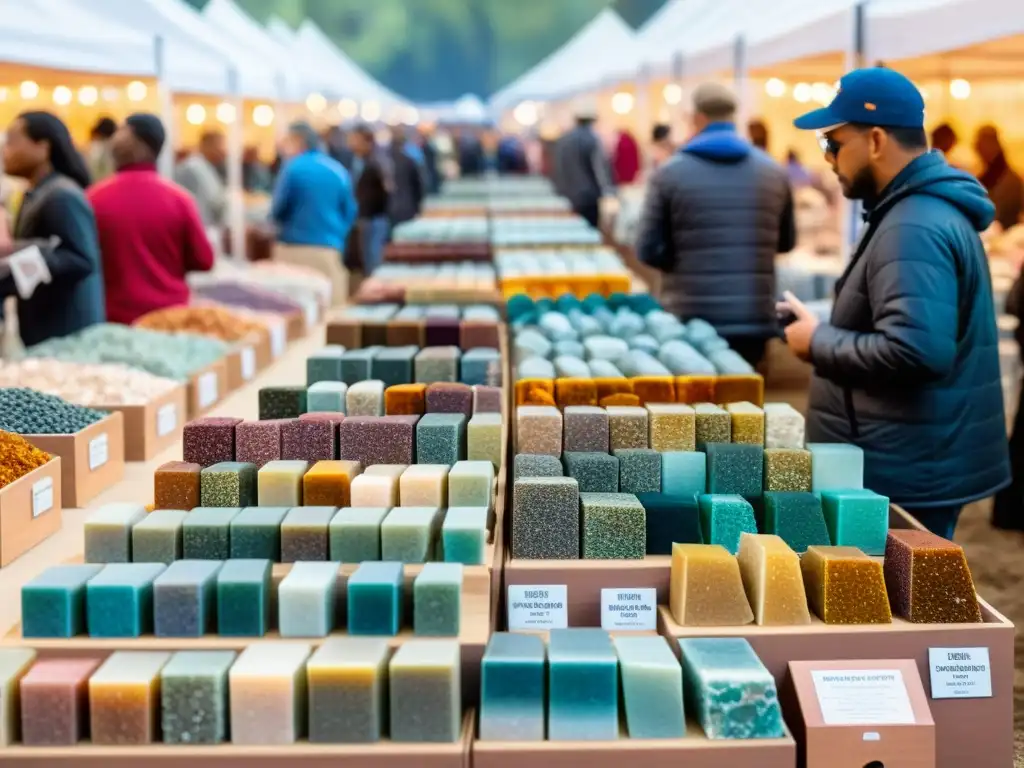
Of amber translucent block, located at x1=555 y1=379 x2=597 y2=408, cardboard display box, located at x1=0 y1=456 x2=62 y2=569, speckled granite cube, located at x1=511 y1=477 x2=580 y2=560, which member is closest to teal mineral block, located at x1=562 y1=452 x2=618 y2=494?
speckled granite cube, located at x1=511 y1=477 x2=580 y2=560

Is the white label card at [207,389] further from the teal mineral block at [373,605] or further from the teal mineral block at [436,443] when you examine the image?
the teal mineral block at [373,605]

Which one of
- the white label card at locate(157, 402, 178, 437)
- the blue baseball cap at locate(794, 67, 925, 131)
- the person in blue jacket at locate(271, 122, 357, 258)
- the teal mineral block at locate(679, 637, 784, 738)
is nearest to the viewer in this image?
the teal mineral block at locate(679, 637, 784, 738)

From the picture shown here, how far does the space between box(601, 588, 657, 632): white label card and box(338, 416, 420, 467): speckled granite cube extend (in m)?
0.52

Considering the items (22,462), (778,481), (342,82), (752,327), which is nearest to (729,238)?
(752,327)

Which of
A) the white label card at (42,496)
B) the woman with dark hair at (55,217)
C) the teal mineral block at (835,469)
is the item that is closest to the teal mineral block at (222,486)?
the white label card at (42,496)

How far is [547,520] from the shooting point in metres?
2.14

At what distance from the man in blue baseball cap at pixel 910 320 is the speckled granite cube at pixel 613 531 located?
2.40ft

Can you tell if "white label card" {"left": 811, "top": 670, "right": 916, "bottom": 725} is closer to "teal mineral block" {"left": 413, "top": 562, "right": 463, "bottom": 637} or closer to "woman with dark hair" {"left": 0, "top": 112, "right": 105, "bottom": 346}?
"teal mineral block" {"left": 413, "top": 562, "right": 463, "bottom": 637}

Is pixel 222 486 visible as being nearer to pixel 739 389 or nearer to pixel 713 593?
pixel 713 593

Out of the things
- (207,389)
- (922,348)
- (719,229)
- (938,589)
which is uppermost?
(719,229)

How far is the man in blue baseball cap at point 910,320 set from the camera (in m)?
2.52

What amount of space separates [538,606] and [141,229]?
3323mm

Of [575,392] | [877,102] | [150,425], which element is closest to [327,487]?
[575,392]

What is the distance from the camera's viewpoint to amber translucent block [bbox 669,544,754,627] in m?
1.97
